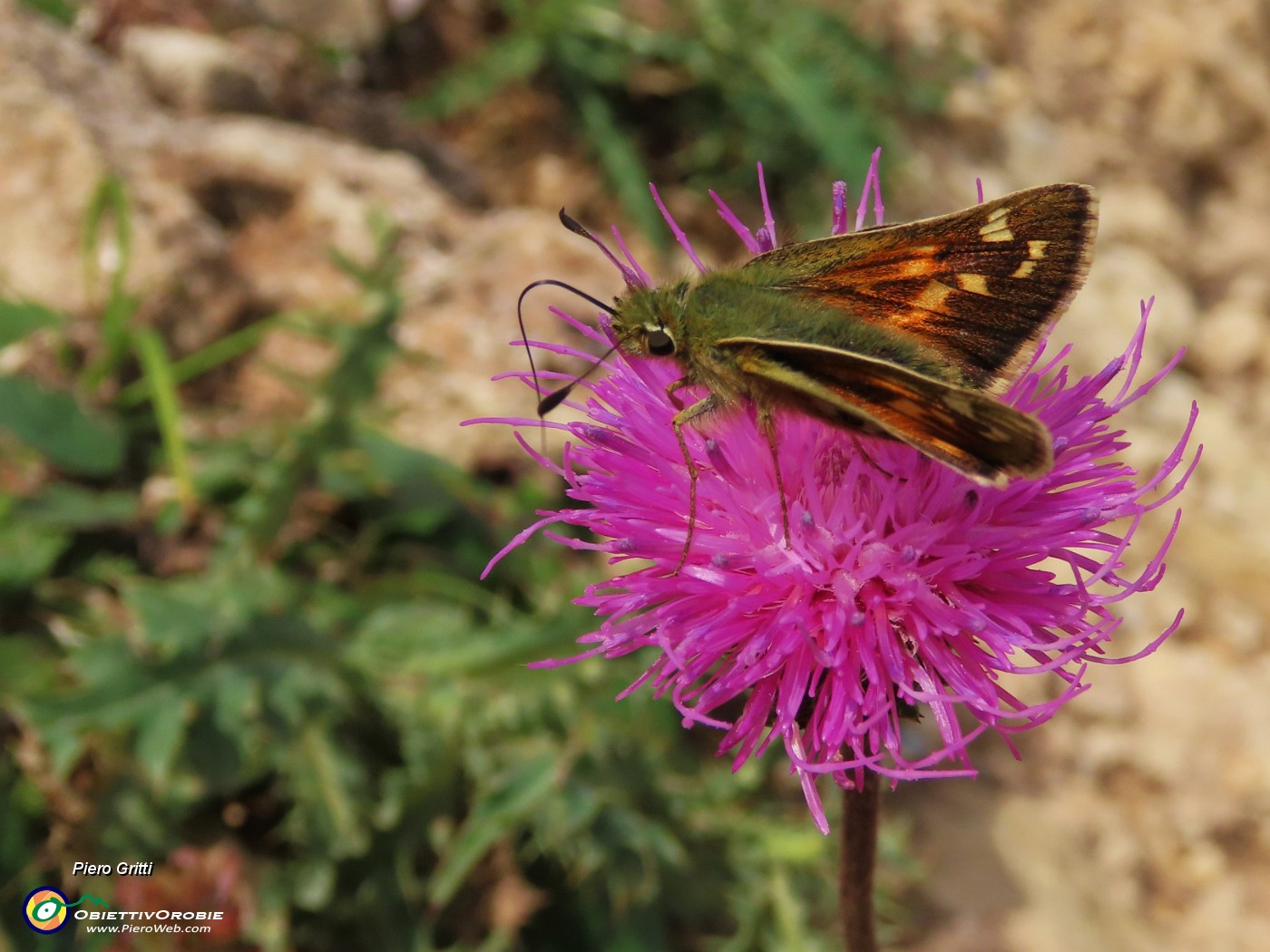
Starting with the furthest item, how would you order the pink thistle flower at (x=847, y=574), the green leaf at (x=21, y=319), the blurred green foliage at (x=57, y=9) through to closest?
the blurred green foliage at (x=57, y=9)
the green leaf at (x=21, y=319)
the pink thistle flower at (x=847, y=574)

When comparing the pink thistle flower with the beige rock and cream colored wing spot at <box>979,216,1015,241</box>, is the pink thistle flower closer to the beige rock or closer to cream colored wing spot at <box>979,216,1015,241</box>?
cream colored wing spot at <box>979,216,1015,241</box>

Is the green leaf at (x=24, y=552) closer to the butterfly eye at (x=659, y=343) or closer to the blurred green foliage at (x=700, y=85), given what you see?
the butterfly eye at (x=659, y=343)

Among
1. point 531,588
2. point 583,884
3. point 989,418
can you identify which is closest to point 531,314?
point 531,588

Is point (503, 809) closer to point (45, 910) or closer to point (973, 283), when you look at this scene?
point (45, 910)

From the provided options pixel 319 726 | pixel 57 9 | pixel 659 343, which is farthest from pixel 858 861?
pixel 57 9

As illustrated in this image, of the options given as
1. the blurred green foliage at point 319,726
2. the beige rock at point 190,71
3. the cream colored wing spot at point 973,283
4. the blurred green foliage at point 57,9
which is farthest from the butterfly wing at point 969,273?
the blurred green foliage at point 57,9

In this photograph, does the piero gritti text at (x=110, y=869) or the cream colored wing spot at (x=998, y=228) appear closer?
the cream colored wing spot at (x=998, y=228)

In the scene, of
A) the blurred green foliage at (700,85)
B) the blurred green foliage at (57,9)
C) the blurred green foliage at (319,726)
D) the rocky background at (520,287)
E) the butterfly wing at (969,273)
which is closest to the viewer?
the butterfly wing at (969,273)
